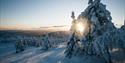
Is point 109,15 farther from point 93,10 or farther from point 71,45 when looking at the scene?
point 71,45

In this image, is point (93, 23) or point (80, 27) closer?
point (93, 23)

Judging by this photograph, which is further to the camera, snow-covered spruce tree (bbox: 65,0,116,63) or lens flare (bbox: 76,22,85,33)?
lens flare (bbox: 76,22,85,33)

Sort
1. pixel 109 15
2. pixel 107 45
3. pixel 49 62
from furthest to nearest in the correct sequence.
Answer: pixel 49 62, pixel 109 15, pixel 107 45

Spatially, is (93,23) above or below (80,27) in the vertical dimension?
above

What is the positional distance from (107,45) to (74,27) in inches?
454

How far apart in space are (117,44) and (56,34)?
149 meters

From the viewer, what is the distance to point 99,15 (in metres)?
26.8

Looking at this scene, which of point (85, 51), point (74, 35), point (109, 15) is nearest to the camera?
point (109, 15)

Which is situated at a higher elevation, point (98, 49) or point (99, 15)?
point (99, 15)

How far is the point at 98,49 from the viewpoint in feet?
73.3

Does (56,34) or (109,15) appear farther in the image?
(56,34)

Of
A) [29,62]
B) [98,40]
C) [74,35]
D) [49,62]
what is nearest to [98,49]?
[98,40]

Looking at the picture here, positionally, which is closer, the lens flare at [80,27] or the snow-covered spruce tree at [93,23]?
the snow-covered spruce tree at [93,23]

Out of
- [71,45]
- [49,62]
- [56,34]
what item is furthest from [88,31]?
[56,34]
